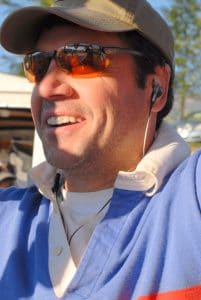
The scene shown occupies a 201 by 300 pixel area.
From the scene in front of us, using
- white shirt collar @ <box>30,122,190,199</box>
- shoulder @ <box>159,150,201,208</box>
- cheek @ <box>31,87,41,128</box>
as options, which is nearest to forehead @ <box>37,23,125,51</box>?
cheek @ <box>31,87,41,128</box>

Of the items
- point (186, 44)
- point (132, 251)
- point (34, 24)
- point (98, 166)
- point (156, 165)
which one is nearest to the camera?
point (132, 251)

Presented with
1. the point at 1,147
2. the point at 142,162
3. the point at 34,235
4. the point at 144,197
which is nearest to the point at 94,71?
the point at 142,162

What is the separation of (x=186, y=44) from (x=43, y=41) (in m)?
12.5

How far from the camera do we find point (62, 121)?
1829 millimetres

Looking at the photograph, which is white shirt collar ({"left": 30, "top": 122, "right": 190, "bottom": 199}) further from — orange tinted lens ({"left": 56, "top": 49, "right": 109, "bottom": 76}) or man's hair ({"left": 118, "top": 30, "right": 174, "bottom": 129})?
orange tinted lens ({"left": 56, "top": 49, "right": 109, "bottom": 76})

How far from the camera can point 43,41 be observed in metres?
1.95

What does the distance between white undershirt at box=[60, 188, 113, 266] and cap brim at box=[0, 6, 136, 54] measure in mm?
550

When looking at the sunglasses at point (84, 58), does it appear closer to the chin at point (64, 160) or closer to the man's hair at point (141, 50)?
the man's hair at point (141, 50)

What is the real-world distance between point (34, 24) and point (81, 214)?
70cm

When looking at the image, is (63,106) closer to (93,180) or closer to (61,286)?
(93,180)

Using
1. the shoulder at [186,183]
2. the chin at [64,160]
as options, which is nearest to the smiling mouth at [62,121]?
the chin at [64,160]

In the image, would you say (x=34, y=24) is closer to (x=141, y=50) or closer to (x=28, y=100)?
(x=141, y=50)

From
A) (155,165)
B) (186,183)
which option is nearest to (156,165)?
(155,165)

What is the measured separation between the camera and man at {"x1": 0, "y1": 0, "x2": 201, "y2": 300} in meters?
1.56
